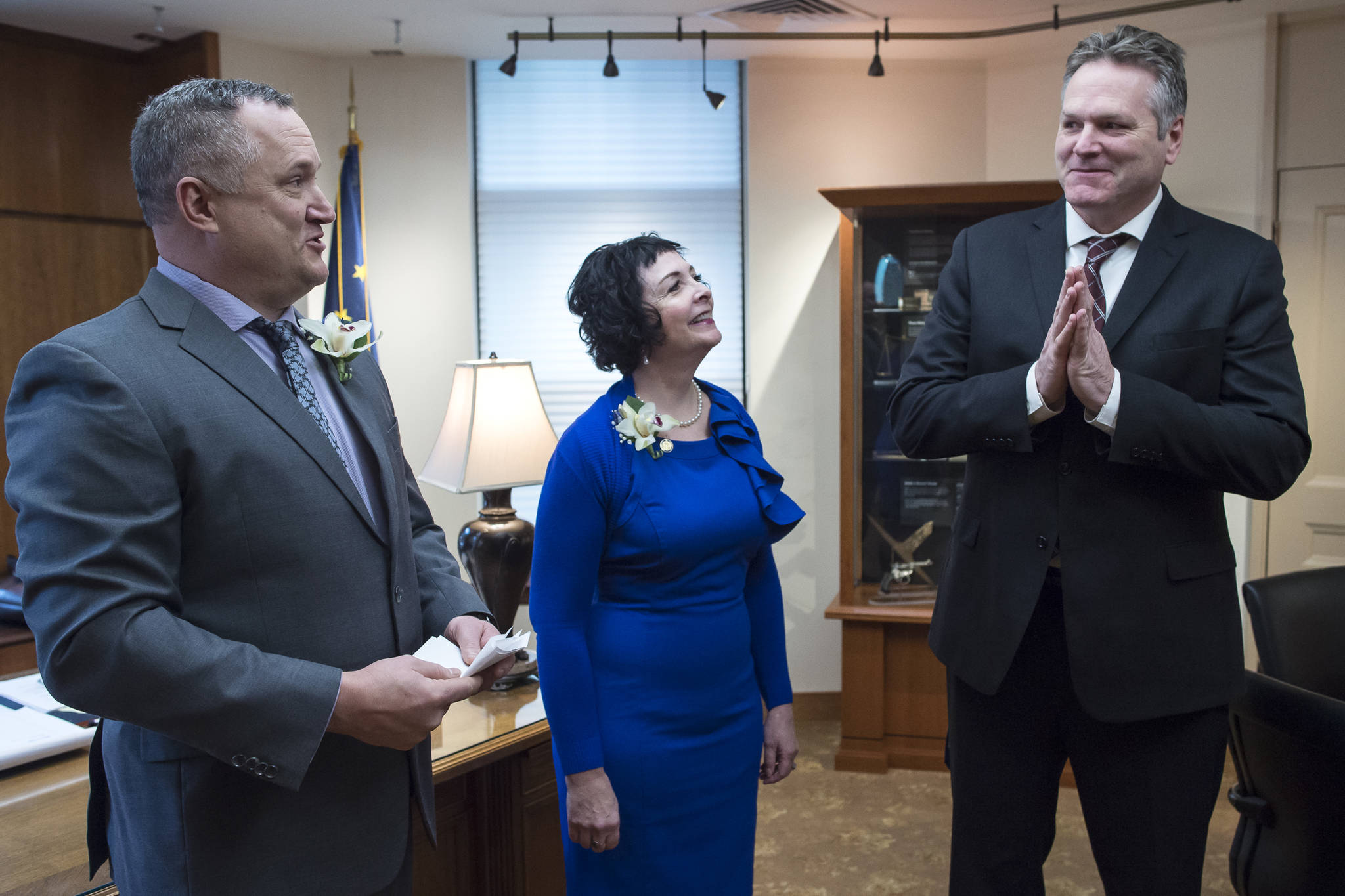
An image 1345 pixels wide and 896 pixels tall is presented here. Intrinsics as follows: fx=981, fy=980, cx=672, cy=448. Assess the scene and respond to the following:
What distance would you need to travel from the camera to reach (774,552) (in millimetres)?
4465

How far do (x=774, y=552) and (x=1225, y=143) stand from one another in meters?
2.49

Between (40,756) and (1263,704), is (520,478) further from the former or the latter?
(1263,704)

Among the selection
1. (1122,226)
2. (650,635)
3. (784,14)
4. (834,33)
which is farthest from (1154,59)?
(834,33)

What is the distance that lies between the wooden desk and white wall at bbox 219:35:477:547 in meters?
2.52

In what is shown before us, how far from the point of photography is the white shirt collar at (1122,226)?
1.54 meters

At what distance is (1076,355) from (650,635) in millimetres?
852

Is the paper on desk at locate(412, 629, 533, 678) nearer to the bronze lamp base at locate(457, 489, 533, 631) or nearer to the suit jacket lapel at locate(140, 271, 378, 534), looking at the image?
the suit jacket lapel at locate(140, 271, 378, 534)

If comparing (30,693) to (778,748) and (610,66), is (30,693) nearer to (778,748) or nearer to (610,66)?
(778,748)

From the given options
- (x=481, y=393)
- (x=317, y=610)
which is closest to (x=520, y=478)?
(x=481, y=393)

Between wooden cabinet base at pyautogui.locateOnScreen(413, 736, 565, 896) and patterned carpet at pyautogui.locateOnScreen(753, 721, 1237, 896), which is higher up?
wooden cabinet base at pyautogui.locateOnScreen(413, 736, 565, 896)

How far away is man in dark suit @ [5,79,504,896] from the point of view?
3.34 feet

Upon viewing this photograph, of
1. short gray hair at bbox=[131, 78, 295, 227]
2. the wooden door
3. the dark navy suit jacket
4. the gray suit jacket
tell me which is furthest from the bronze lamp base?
the wooden door

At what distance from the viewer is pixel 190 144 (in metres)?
1.18

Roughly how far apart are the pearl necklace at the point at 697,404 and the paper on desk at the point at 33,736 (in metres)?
1.20
